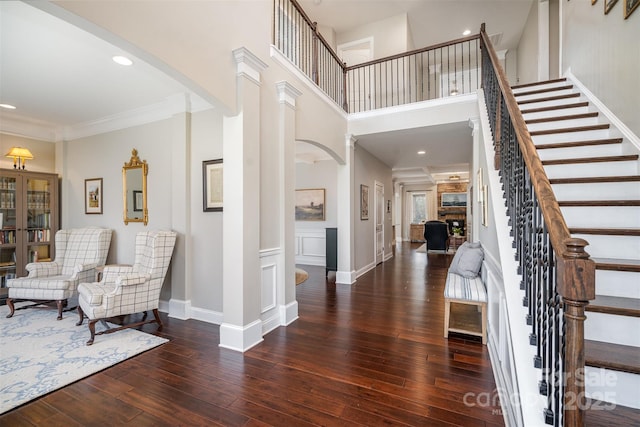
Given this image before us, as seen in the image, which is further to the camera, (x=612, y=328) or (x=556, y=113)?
(x=556, y=113)

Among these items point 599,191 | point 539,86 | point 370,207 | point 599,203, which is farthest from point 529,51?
point 599,203

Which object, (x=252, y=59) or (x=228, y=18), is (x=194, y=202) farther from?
(x=228, y=18)

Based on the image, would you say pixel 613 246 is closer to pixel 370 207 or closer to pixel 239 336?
pixel 239 336

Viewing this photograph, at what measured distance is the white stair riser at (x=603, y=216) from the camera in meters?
1.85

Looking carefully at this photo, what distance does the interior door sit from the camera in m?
6.70

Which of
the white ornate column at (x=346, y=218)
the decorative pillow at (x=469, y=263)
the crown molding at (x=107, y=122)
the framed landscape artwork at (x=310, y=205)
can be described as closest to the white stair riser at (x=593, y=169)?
the decorative pillow at (x=469, y=263)

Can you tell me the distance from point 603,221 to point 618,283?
571 mm

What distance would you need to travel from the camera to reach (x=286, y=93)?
3107 mm

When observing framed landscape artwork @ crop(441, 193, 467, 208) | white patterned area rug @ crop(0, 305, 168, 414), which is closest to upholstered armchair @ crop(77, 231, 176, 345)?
white patterned area rug @ crop(0, 305, 168, 414)

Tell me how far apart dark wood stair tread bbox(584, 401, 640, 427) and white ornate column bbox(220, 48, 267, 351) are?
235cm

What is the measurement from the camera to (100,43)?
2275mm

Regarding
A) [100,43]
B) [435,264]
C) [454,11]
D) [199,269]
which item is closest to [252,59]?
[100,43]

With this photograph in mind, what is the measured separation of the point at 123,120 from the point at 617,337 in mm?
5473

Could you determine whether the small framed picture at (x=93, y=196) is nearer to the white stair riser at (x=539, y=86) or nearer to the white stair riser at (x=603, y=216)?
the white stair riser at (x=603, y=216)
